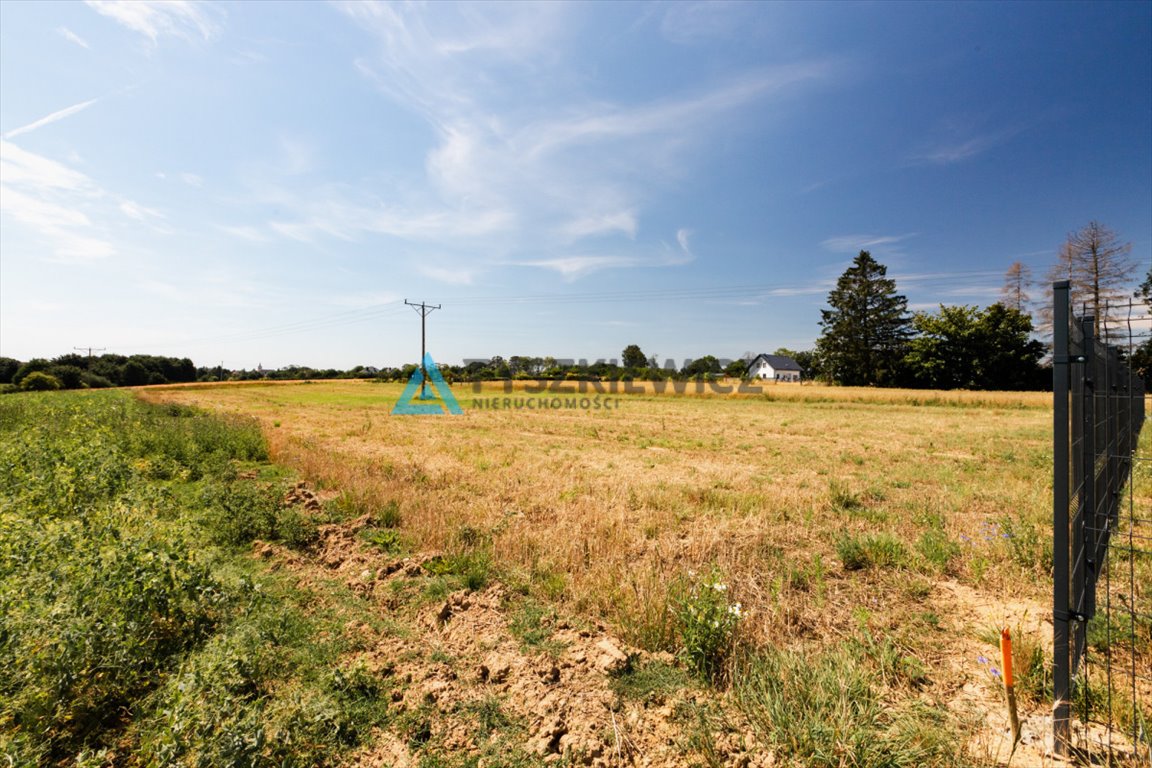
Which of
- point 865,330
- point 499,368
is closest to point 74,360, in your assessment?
point 499,368

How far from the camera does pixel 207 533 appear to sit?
21.4 feet

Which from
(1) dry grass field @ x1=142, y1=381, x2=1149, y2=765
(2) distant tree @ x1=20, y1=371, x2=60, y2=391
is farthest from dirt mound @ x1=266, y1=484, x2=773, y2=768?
(2) distant tree @ x1=20, y1=371, x2=60, y2=391

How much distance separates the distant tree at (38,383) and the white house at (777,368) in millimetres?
111745

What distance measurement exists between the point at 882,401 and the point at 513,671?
45329mm

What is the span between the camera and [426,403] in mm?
39344

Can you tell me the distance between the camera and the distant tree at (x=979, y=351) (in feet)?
172

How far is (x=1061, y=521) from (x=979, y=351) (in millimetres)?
69153

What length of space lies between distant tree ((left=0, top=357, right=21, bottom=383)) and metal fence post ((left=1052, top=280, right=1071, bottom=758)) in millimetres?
111196

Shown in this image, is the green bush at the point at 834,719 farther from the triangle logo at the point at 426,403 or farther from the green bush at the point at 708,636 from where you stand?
the triangle logo at the point at 426,403

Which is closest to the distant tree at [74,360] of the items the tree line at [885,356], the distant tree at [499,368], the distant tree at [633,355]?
the tree line at [885,356]

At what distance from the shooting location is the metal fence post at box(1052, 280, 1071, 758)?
260cm

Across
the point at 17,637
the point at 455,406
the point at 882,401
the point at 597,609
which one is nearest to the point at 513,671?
the point at 597,609

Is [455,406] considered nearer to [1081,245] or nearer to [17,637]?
[17,637]

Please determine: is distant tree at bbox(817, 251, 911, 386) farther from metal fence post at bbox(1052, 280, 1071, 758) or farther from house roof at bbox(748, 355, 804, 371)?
metal fence post at bbox(1052, 280, 1071, 758)
